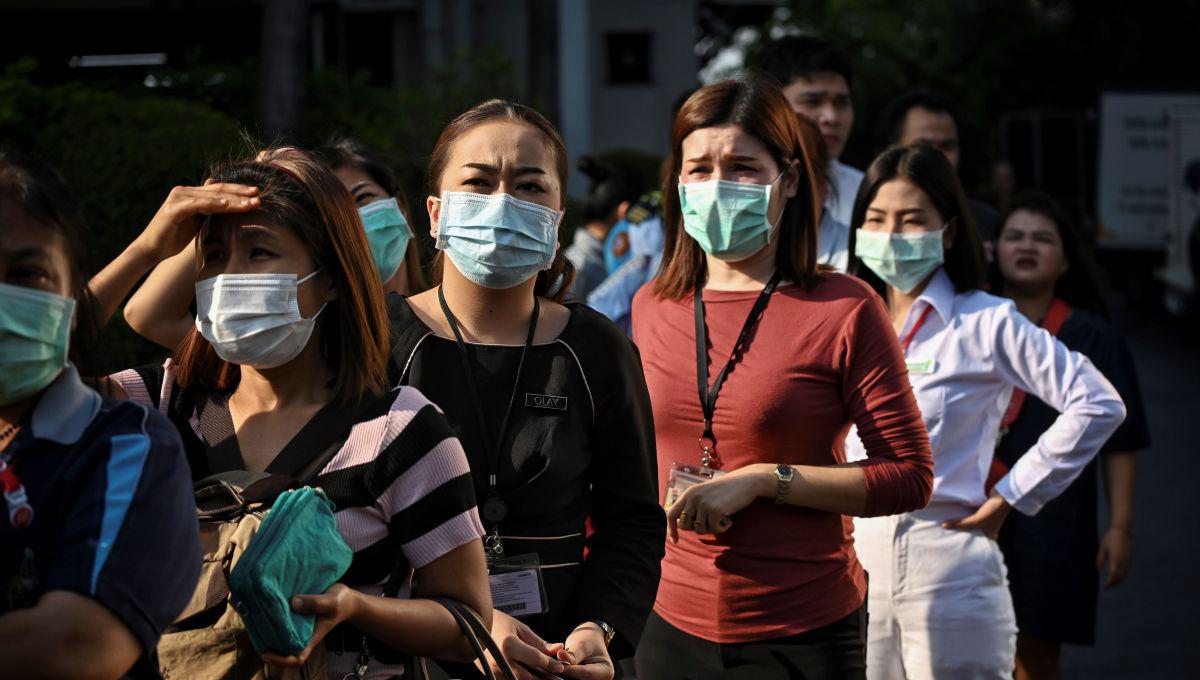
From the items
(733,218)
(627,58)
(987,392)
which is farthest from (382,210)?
(627,58)

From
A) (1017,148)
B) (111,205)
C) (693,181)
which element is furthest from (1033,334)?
(1017,148)

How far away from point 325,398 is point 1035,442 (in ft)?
11.0

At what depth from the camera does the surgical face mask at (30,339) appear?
1970 millimetres

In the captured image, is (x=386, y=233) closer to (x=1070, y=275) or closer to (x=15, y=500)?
(x=15, y=500)

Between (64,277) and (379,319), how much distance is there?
2.49ft

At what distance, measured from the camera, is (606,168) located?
31.7 feet

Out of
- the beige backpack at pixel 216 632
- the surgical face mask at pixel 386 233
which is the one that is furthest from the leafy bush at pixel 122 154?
the beige backpack at pixel 216 632

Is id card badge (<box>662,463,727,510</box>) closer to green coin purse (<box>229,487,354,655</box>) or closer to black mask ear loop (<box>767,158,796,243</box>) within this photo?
black mask ear loop (<box>767,158,796,243</box>)

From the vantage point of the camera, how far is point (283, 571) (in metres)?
2.17

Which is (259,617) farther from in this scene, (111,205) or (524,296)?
(111,205)

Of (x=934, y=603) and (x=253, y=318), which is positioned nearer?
(x=253, y=318)

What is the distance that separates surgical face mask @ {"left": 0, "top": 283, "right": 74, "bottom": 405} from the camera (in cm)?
197

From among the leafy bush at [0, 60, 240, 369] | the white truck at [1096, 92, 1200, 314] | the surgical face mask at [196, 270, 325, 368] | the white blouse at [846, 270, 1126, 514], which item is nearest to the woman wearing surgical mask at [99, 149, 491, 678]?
the surgical face mask at [196, 270, 325, 368]

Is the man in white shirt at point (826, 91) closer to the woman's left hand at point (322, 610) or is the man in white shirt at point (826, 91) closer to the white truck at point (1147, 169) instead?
the woman's left hand at point (322, 610)
